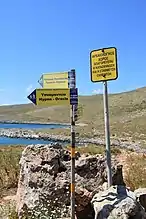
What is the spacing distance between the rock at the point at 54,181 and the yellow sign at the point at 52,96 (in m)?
1.65

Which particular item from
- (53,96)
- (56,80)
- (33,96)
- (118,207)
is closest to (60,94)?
(53,96)

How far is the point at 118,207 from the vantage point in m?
A: 5.82

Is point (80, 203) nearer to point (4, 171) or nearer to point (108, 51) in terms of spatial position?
point (108, 51)

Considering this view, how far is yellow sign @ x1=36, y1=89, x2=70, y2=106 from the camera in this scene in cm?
659

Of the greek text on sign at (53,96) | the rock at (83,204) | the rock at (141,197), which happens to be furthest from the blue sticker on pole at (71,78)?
the rock at (141,197)

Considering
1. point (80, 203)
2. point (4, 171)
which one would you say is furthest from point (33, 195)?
point (4, 171)

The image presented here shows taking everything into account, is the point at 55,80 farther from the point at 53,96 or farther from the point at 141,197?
the point at 141,197

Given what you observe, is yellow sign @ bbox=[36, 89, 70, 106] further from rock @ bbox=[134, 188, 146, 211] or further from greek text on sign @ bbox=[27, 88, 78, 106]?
rock @ bbox=[134, 188, 146, 211]

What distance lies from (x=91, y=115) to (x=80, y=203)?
5787 inches

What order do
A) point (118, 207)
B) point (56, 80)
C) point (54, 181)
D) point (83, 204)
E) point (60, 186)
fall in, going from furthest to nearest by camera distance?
point (54, 181)
point (60, 186)
point (83, 204)
point (56, 80)
point (118, 207)

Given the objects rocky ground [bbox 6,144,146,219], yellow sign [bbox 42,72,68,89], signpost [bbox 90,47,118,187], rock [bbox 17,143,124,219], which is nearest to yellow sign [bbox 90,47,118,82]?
signpost [bbox 90,47,118,187]

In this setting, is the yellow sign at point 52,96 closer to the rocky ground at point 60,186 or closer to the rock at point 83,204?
the rocky ground at point 60,186

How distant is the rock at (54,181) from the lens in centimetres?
720

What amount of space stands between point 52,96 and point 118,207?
2.10 metres
